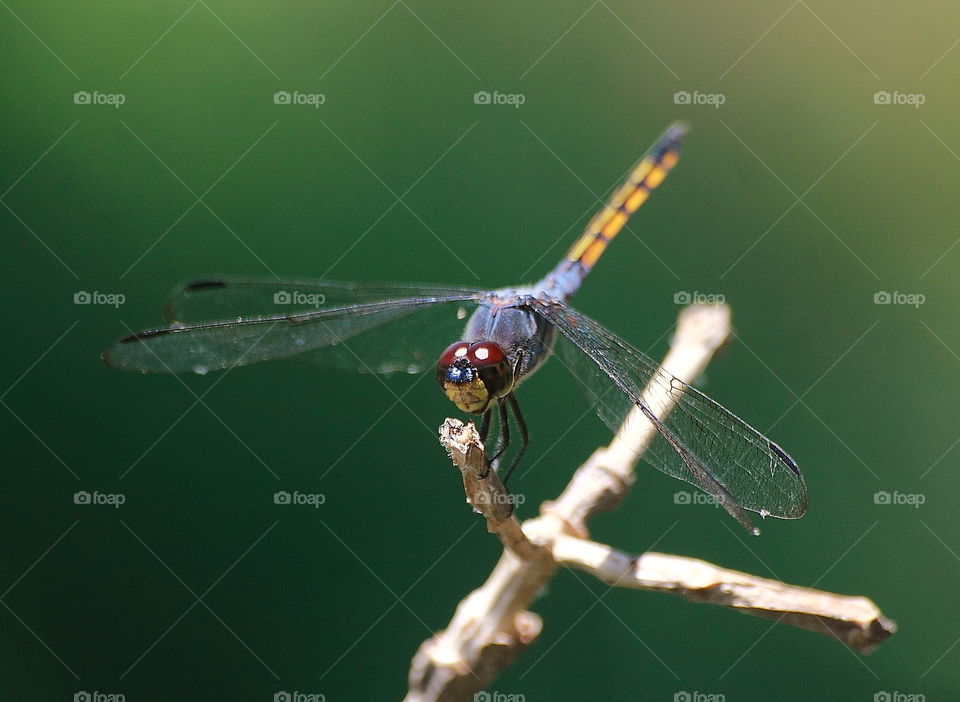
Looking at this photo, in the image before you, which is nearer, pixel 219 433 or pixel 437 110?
pixel 219 433

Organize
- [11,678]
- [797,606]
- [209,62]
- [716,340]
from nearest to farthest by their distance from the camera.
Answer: [797,606] → [716,340] → [11,678] → [209,62]

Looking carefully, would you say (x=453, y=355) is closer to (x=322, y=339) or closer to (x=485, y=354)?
(x=485, y=354)

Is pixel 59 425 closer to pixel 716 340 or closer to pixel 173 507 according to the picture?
pixel 173 507

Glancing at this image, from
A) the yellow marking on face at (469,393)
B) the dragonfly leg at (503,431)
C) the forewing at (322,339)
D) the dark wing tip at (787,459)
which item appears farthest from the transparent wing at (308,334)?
the dark wing tip at (787,459)

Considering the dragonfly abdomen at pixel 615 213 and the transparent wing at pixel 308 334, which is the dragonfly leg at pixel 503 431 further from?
the dragonfly abdomen at pixel 615 213

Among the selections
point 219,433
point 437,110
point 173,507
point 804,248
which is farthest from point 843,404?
point 173,507

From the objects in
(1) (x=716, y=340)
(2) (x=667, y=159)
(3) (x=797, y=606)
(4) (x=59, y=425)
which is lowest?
(3) (x=797, y=606)

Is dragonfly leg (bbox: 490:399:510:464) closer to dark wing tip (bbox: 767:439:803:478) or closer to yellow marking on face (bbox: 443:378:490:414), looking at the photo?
yellow marking on face (bbox: 443:378:490:414)
